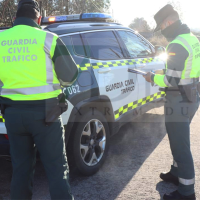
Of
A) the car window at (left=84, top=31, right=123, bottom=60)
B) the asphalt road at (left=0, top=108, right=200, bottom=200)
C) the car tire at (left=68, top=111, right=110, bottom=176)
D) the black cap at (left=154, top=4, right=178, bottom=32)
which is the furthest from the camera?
the car window at (left=84, top=31, right=123, bottom=60)

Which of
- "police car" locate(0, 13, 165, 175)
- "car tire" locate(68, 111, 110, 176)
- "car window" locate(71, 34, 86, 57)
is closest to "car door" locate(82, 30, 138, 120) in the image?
"police car" locate(0, 13, 165, 175)

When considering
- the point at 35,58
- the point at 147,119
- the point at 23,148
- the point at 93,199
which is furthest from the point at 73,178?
the point at 147,119

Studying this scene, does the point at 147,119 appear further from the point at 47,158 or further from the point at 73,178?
the point at 47,158

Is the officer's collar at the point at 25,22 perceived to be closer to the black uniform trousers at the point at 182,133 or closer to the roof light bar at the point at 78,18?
the black uniform trousers at the point at 182,133

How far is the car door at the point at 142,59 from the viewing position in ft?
14.4

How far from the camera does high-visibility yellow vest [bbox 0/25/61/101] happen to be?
2.08 metres

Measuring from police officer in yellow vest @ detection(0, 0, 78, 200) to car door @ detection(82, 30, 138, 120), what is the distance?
1.26 meters

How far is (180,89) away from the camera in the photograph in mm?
2752

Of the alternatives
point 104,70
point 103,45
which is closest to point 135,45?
point 103,45

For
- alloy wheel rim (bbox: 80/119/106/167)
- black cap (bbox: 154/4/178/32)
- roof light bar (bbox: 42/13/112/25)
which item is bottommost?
alloy wheel rim (bbox: 80/119/106/167)

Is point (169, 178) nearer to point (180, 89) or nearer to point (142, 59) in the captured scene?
point (180, 89)

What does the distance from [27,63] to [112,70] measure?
1774mm

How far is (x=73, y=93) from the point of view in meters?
3.03

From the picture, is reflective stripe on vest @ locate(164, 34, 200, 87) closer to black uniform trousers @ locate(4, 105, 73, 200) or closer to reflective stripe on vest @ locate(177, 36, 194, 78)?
reflective stripe on vest @ locate(177, 36, 194, 78)
